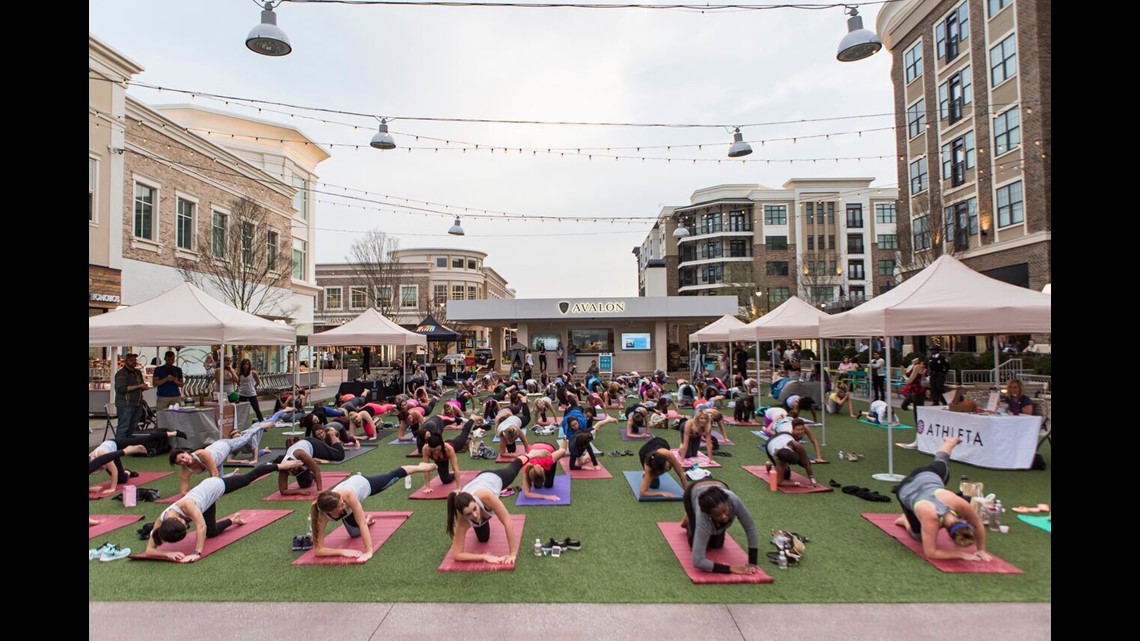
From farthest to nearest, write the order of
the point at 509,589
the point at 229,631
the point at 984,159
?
the point at 984,159 → the point at 509,589 → the point at 229,631

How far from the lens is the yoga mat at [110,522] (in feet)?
19.8

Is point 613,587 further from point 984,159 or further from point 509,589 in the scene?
point 984,159

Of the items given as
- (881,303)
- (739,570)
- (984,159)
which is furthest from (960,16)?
(739,570)

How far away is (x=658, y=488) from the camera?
7.21m

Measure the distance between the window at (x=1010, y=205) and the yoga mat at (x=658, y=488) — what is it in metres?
23.9

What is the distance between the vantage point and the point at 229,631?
3.89 meters

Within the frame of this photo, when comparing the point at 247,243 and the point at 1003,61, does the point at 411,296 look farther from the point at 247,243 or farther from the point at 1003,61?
the point at 1003,61

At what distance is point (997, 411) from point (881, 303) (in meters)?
2.50

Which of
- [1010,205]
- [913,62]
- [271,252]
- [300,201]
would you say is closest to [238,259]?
[271,252]

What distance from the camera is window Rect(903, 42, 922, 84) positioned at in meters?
29.4

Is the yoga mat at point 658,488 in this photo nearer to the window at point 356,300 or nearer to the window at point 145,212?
the window at point 145,212

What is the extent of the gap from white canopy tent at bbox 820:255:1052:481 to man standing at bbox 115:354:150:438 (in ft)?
39.1
